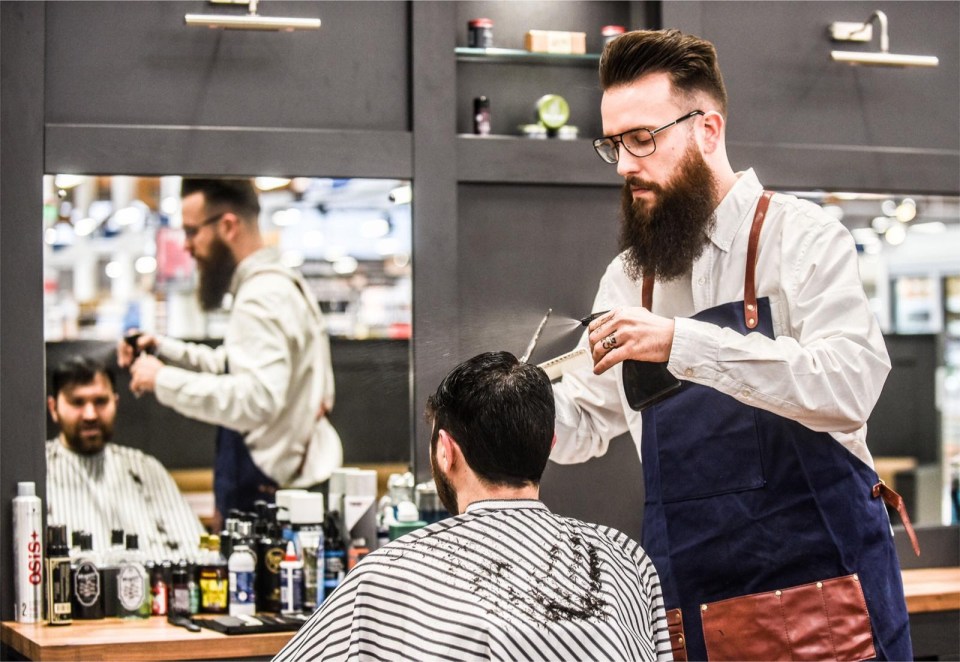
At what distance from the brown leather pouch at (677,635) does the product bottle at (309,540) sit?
1079mm

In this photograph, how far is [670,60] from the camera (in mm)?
2311

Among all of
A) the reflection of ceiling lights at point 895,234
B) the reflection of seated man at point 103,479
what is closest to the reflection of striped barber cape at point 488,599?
the reflection of seated man at point 103,479

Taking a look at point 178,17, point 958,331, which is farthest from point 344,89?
point 958,331

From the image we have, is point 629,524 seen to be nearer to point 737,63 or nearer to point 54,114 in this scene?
point 737,63

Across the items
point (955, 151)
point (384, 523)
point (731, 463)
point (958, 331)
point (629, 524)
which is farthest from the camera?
point (958, 331)

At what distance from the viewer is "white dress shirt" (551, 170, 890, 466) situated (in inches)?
78.7

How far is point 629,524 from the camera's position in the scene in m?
Answer: 3.39

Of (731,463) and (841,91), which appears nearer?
(731,463)

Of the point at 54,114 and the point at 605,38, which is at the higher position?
the point at 605,38

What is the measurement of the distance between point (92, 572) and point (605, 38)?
204 cm

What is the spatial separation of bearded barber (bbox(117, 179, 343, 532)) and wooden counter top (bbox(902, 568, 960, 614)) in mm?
1757

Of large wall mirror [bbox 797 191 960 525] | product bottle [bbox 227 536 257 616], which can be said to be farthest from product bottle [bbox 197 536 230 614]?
large wall mirror [bbox 797 191 960 525]

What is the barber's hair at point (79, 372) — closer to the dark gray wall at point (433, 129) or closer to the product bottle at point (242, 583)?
the dark gray wall at point (433, 129)

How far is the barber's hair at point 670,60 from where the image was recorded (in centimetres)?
231
